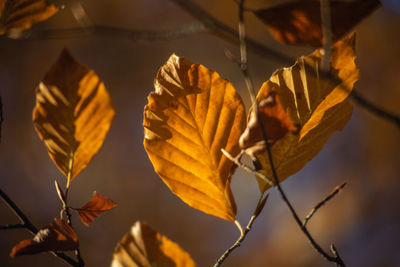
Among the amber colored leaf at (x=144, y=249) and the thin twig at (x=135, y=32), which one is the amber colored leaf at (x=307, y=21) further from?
the amber colored leaf at (x=144, y=249)

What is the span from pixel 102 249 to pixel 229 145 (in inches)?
66.9

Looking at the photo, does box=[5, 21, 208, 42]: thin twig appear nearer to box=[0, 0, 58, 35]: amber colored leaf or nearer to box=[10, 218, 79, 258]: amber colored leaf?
box=[0, 0, 58, 35]: amber colored leaf

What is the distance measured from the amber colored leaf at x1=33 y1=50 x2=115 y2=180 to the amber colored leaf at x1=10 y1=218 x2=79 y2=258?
0.22 feet

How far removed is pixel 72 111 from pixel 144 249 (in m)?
0.14

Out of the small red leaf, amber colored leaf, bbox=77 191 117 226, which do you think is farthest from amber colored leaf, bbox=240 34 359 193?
amber colored leaf, bbox=77 191 117 226

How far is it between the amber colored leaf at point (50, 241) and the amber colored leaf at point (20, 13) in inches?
6.8

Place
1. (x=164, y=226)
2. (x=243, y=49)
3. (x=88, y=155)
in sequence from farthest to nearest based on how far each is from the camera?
(x=164, y=226) < (x=88, y=155) < (x=243, y=49)

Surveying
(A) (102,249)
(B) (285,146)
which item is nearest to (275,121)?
(B) (285,146)

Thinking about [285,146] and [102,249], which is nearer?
[285,146]

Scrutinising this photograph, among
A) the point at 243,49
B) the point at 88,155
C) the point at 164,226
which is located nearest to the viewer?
the point at 243,49

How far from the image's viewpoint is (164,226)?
1.78 m

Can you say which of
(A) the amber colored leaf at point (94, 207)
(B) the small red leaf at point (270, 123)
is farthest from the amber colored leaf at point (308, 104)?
(A) the amber colored leaf at point (94, 207)

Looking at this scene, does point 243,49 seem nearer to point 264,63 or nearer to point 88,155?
point 88,155

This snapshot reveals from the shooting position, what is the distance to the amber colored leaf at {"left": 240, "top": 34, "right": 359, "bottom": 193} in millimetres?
267
